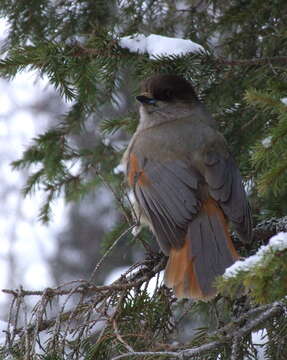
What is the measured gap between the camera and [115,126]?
4.10 meters

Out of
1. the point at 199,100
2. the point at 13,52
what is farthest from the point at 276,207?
the point at 13,52

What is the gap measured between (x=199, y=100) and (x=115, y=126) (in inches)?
22.5

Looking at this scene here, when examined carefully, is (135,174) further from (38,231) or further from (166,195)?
(38,231)

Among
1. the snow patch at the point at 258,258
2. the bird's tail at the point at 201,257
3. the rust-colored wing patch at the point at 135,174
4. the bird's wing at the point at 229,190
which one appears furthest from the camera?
the rust-colored wing patch at the point at 135,174

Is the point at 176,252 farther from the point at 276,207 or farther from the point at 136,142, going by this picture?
the point at 136,142

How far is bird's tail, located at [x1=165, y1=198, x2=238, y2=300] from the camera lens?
3039 mm

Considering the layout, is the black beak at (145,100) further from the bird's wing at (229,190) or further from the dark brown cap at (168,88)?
the bird's wing at (229,190)

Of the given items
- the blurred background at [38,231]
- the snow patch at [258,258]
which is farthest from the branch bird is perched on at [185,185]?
the blurred background at [38,231]

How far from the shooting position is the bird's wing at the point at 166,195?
3.37 meters

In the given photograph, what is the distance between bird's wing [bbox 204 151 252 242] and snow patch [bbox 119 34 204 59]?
0.65m

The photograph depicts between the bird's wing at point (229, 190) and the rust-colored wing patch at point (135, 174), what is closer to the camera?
the bird's wing at point (229, 190)

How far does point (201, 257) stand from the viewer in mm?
3178

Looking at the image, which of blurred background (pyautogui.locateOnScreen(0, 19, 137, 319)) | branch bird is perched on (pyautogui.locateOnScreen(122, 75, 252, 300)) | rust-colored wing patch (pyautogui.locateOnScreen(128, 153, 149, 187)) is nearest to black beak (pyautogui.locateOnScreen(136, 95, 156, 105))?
branch bird is perched on (pyautogui.locateOnScreen(122, 75, 252, 300))

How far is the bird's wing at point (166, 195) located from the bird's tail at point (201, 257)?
0.06 metres
